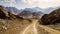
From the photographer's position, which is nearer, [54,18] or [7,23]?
[7,23]

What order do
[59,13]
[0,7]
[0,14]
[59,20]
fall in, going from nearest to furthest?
[59,20], [59,13], [0,14], [0,7]

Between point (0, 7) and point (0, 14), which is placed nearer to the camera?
point (0, 14)

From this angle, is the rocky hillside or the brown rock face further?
the brown rock face

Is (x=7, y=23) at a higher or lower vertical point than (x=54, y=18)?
higher

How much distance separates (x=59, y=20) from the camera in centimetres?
7944

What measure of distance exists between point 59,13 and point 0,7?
138ft

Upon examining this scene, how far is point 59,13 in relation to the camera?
8975 centimetres

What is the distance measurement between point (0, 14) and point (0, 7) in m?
13.0

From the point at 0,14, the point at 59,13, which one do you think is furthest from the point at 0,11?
the point at 59,13

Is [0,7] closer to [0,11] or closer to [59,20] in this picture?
[0,11]

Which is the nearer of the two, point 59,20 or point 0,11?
point 59,20

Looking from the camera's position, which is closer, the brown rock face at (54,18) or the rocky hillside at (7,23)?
the rocky hillside at (7,23)

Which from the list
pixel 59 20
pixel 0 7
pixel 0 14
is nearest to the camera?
pixel 59 20

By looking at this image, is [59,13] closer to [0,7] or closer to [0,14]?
[0,14]
